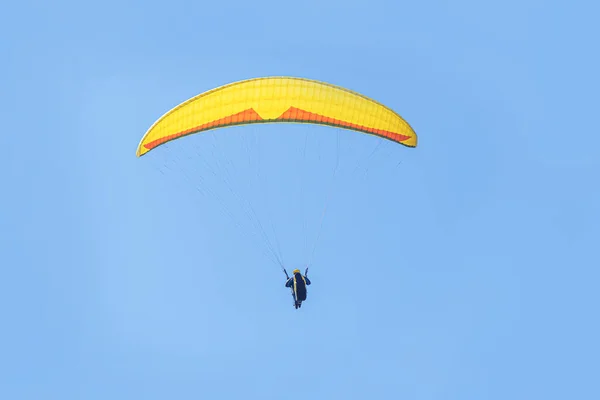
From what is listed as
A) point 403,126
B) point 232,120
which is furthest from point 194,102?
point 403,126

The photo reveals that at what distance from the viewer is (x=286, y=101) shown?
48156 mm

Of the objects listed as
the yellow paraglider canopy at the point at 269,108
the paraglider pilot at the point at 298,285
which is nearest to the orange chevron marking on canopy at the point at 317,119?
the yellow paraglider canopy at the point at 269,108

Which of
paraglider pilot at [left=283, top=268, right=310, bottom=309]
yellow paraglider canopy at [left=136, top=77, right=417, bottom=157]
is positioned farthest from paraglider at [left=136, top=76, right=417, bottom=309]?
paraglider pilot at [left=283, top=268, right=310, bottom=309]

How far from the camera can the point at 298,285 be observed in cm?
4953

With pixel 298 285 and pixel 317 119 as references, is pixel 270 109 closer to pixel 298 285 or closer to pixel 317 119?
pixel 317 119

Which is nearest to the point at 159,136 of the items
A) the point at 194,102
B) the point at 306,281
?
the point at 194,102

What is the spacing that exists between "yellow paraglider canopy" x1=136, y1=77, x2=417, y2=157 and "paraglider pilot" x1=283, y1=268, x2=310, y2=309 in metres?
6.83

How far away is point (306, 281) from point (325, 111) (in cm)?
757

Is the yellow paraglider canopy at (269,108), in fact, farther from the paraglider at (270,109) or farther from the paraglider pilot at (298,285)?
the paraglider pilot at (298,285)

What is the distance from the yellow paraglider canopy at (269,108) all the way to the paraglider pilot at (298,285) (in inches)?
269

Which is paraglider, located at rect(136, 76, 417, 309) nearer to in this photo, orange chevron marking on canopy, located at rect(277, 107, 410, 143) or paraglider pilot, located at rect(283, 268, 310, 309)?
orange chevron marking on canopy, located at rect(277, 107, 410, 143)

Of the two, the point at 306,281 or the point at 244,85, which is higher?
the point at 244,85

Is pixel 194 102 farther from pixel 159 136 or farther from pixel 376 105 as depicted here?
pixel 376 105

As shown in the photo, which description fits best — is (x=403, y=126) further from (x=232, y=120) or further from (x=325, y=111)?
(x=232, y=120)
